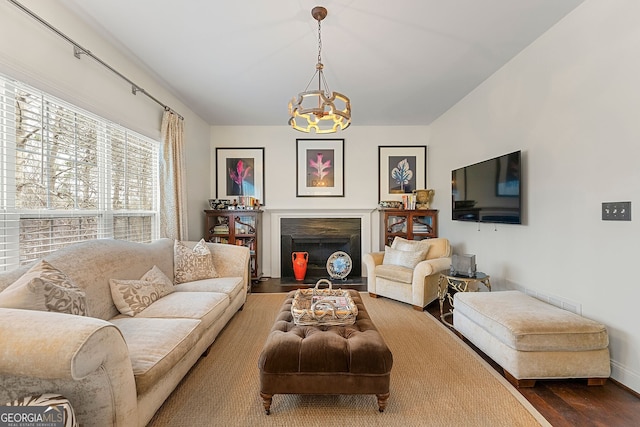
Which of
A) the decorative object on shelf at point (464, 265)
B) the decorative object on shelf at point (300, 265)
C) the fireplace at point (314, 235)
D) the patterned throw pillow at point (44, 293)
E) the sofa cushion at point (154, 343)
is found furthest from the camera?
the fireplace at point (314, 235)

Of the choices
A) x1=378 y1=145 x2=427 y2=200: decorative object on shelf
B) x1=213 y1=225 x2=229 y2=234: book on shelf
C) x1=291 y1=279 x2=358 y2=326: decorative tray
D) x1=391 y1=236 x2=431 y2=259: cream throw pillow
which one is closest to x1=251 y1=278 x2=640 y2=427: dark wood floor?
x1=291 y1=279 x2=358 y2=326: decorative tray

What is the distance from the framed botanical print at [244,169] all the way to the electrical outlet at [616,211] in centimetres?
443

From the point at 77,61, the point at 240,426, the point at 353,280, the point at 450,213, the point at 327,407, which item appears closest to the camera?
the point at 240,426

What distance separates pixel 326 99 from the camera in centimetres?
211

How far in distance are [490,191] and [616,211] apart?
1281mm

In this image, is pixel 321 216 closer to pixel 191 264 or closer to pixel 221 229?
pixel 221 229

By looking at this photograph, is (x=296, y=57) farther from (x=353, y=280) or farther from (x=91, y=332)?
(x=353, y=280)

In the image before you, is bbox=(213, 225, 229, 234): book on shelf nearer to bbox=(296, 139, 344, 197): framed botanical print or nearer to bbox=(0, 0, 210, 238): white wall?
bbox=(296, 139, 344, 197): framed botanical print

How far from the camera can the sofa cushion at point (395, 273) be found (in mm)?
3629

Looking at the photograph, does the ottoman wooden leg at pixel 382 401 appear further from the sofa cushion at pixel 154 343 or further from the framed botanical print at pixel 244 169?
the framed botanical print at pixel 244 169

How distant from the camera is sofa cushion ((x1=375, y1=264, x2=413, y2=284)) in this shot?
3.63 metres

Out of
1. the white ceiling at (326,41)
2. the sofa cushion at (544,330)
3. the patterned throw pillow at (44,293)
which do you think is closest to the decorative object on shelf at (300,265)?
the white ceiling at (326,41)

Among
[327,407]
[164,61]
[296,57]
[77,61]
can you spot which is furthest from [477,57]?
[77,61]

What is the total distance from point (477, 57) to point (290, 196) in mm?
3420
